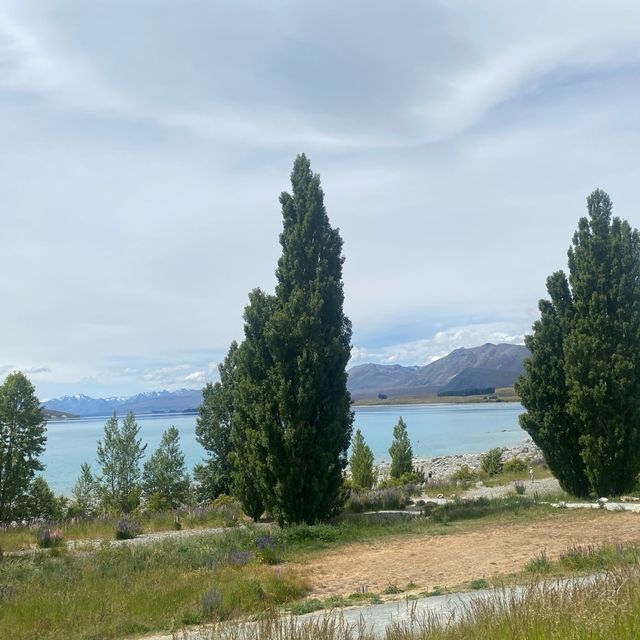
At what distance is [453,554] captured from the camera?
1060 centimetres

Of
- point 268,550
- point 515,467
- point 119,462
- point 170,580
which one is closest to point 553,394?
point 268,550

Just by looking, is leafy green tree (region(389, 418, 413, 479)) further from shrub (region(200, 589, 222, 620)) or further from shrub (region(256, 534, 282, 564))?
shrub (region(200, 589, 222, 620))

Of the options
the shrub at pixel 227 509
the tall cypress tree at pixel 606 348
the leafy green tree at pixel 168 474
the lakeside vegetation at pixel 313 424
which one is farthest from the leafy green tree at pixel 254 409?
the tall cypress tree at pixel 606 348

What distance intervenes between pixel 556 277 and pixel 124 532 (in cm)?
1490

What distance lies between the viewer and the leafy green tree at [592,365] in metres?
16.8

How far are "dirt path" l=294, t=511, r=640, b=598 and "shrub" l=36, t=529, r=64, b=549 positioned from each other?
7051 millimetres

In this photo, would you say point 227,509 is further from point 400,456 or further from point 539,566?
point 400,456

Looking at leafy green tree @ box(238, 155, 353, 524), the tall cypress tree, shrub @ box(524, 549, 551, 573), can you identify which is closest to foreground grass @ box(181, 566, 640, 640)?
shrub @ box(524, 549, 551, 573)

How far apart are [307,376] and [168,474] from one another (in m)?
12.4

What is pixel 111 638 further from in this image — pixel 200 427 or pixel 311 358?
pixel 200 427

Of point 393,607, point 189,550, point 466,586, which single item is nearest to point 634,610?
point 393,607

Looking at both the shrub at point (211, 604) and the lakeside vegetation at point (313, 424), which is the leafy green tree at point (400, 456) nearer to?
the lakeside vegetation at point (313, 424)

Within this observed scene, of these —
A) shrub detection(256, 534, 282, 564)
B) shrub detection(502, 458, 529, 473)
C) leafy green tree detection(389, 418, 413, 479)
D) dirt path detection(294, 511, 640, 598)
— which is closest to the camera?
dirt path detection(294, 511, 640, 598)

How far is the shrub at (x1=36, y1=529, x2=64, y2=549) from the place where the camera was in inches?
552
